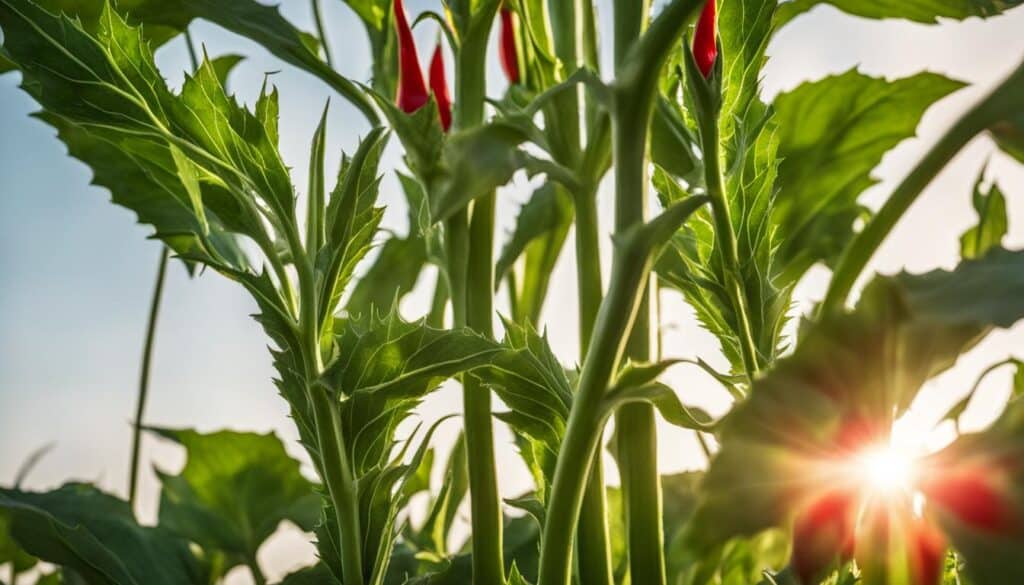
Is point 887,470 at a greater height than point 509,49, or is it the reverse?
point 509,49

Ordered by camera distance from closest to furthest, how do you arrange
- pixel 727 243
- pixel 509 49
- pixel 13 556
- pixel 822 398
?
pixel 822 398, pixel 727 243, pixel 509 49, pixel 13 556

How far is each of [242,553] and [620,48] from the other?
30 centimetres

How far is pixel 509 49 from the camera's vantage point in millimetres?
397

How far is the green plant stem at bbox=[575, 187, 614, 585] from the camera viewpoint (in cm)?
31

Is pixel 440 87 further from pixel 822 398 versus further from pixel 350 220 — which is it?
pixel 822 398

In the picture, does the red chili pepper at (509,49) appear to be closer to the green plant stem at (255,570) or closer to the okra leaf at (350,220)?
the okra leaf at (350,220)

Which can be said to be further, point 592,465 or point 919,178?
point 592,465

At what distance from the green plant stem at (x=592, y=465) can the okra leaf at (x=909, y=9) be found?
12 cm

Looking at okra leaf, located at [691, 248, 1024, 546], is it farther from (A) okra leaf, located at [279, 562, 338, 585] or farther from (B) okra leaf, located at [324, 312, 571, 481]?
(A) okra leaf, located at [279, 562, 338, 585]

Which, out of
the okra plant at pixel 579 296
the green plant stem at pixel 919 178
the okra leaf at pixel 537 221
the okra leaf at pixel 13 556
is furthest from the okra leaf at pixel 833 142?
the okra leaf at pixel 13 556

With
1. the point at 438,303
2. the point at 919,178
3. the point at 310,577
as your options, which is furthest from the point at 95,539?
the point at 919,178

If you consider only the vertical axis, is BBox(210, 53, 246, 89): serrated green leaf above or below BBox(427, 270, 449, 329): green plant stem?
above

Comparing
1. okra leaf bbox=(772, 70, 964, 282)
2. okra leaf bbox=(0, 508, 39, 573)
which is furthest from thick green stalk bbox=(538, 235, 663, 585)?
okra leaf bbox=(0, 508, 39, 573)

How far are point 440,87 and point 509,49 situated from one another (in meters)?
0.03
